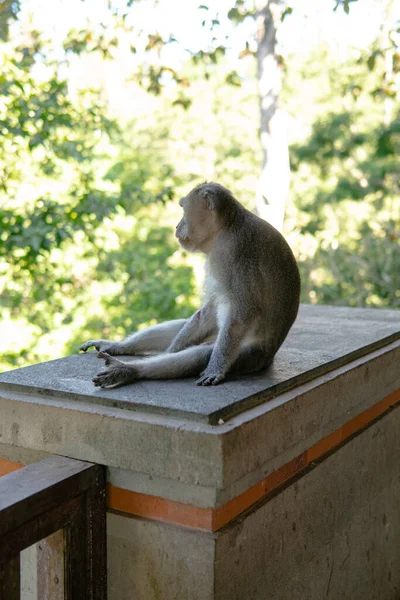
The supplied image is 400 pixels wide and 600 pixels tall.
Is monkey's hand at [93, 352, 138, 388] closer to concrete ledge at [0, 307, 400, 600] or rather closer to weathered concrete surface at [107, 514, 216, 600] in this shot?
concrete ledge at [0, 307, 400, 600]

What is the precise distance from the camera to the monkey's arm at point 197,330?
2.53m

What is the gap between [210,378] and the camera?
2092 mm

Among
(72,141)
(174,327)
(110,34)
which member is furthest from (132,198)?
(174,327)

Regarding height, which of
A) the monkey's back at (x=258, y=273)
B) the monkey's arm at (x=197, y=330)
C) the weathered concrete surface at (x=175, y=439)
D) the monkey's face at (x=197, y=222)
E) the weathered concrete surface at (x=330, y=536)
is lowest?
the weathered concrete surface at (x=330, y=536)

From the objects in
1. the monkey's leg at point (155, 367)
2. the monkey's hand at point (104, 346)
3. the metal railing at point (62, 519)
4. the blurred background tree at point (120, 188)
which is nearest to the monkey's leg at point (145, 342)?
the monkey's hand at point (104, 346)

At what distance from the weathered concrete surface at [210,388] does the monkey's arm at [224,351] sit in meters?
0.04

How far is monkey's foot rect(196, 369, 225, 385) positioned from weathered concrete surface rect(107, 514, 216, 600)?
49 cm

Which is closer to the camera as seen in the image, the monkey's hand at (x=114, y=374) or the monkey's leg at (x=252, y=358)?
the monkey's hand at (x=114, y=374)

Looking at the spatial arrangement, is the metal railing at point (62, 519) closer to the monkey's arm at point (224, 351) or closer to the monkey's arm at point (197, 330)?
the monkey's arm at point (224, 351)

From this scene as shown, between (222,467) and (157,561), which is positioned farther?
(157,561)

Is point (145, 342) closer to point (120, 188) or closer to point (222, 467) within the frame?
point (222, 467)

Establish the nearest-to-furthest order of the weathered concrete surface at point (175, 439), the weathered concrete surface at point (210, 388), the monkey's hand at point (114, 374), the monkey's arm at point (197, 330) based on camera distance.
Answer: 1. the weathered concrete surface at point (175, 439)
2. the weathered concrete surface at point (210, 388)
3. the monkey's hand at point (114, 374)
4. the monkey's arm at point (197, 330)

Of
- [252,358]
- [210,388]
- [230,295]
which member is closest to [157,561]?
[210,388]

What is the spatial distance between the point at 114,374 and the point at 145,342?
0.62 m
